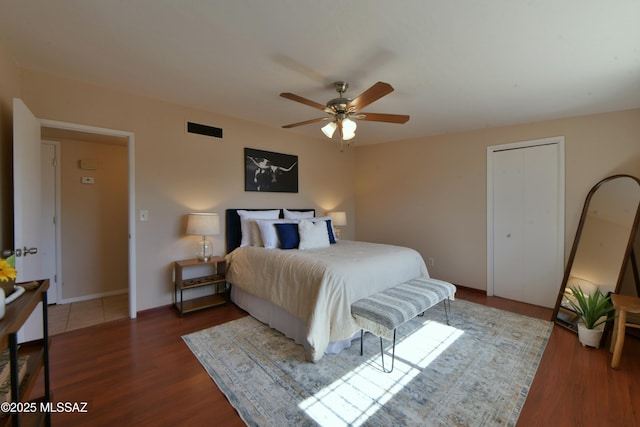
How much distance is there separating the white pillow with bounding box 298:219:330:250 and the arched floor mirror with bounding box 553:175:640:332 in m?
2.70

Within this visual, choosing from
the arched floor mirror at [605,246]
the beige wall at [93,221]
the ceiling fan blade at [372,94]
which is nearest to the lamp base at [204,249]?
the beige wall at [93,221]

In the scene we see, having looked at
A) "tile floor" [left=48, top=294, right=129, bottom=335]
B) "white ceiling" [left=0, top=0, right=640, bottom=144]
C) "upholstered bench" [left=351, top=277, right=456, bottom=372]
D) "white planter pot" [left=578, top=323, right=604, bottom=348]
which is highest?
"white ceiling" [left=0, top=0, right=640, bottom=144]

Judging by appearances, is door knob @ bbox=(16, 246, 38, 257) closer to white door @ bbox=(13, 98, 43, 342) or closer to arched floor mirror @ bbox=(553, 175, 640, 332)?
white door @ bbox=(13, 98, 43, 342)

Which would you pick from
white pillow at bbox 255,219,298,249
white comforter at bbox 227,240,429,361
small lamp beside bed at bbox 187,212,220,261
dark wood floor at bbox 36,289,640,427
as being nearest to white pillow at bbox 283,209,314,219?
white pillow at bbox 255,219,298,249

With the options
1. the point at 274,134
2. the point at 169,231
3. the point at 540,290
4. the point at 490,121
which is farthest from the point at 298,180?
the point at 540,290

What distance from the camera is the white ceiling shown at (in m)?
1.58

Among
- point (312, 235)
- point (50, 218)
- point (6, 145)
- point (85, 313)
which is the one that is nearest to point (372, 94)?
point (312, 235)

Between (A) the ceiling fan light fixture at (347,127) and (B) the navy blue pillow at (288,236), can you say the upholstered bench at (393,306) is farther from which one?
(A) the ceiling fan light fixture at (347,127)

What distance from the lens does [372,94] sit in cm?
200

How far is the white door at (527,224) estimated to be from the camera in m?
3.35

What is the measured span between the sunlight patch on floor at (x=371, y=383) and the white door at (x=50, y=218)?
3.69 m

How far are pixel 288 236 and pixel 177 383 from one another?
1737 mm

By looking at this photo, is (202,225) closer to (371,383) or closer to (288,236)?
(288,236)

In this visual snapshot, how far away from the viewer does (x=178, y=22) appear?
5.62ft
